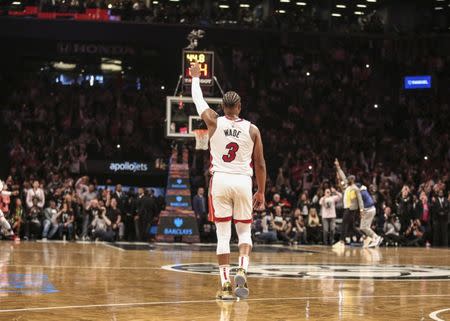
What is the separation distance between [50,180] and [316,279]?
1812cm

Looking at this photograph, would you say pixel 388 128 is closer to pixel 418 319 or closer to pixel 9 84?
pixel 9 84

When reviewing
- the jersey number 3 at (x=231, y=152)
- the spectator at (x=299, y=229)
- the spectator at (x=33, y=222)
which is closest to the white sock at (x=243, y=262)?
the jersey number 3 at (x=231, y=152)

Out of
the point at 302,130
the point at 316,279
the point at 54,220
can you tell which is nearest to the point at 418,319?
the point at 316,279

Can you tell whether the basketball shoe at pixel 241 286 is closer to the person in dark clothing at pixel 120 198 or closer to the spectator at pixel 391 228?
the person in dark clothing at pixel 120 198

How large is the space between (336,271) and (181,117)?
1178 centimetres

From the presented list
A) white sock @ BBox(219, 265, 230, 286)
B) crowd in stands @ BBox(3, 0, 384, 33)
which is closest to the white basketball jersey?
white sock @ BBox(219, 265, 230, 286)

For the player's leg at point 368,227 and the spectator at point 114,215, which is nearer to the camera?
the player's leg at point 368,227

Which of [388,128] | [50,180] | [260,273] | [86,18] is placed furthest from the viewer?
[388,128]

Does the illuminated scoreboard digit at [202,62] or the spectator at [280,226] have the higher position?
the illuminated scoreboard digit at [202,62]

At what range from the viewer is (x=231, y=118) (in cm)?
948

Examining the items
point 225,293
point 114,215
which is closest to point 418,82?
point 114,215

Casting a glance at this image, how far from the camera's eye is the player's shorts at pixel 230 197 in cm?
936

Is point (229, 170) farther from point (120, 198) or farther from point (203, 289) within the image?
point (120, 198)

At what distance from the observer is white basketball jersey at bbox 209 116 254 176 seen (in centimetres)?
939
